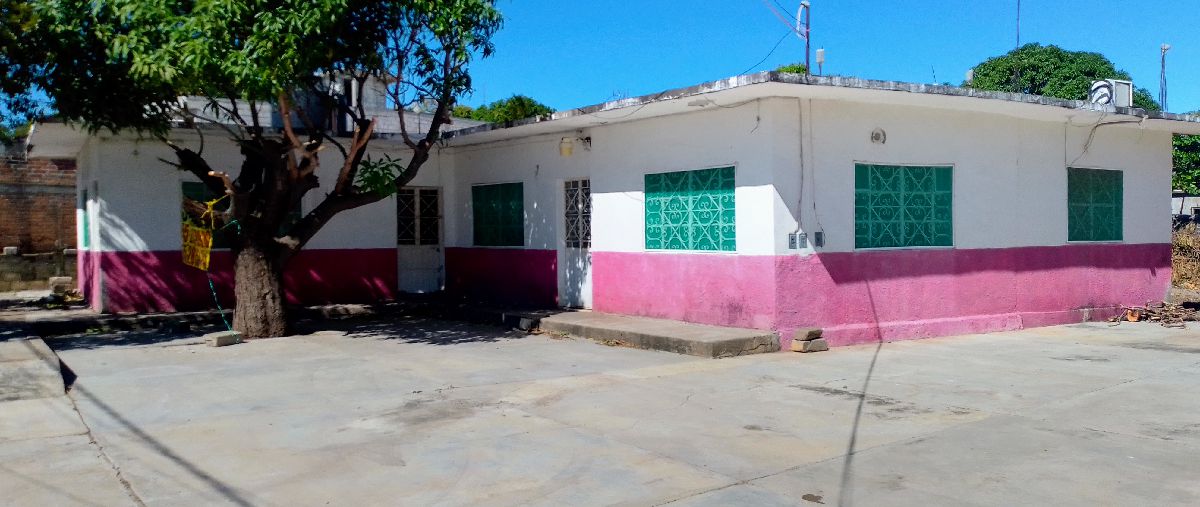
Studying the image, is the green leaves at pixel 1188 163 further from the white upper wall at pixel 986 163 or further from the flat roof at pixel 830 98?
the flat roof at pixel 830 98

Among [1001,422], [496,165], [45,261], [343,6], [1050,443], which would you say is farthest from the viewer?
[45,261]

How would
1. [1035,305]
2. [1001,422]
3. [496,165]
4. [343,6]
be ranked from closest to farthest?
[1001,422] < [343,6] < [1035,305] < [496,165]

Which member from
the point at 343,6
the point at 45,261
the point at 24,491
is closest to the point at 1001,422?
the point at 24,491

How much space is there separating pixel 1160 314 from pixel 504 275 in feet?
32.6

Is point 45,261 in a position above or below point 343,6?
below

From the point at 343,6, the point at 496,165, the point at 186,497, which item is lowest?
the point at 186,497

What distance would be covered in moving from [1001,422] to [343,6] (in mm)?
7362

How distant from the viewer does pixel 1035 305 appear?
12.8 m

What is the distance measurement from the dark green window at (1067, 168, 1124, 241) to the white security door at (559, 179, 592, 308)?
694 centimetres

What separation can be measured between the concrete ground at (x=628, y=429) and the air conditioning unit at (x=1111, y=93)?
4162 millimetres

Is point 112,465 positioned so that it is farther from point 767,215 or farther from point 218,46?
point 767,215

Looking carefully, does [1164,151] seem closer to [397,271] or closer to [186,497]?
[397,271]

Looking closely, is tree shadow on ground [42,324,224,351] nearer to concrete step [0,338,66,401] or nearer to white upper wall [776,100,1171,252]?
concrete step [0,338,66,401]

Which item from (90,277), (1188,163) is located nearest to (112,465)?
(90,277)
